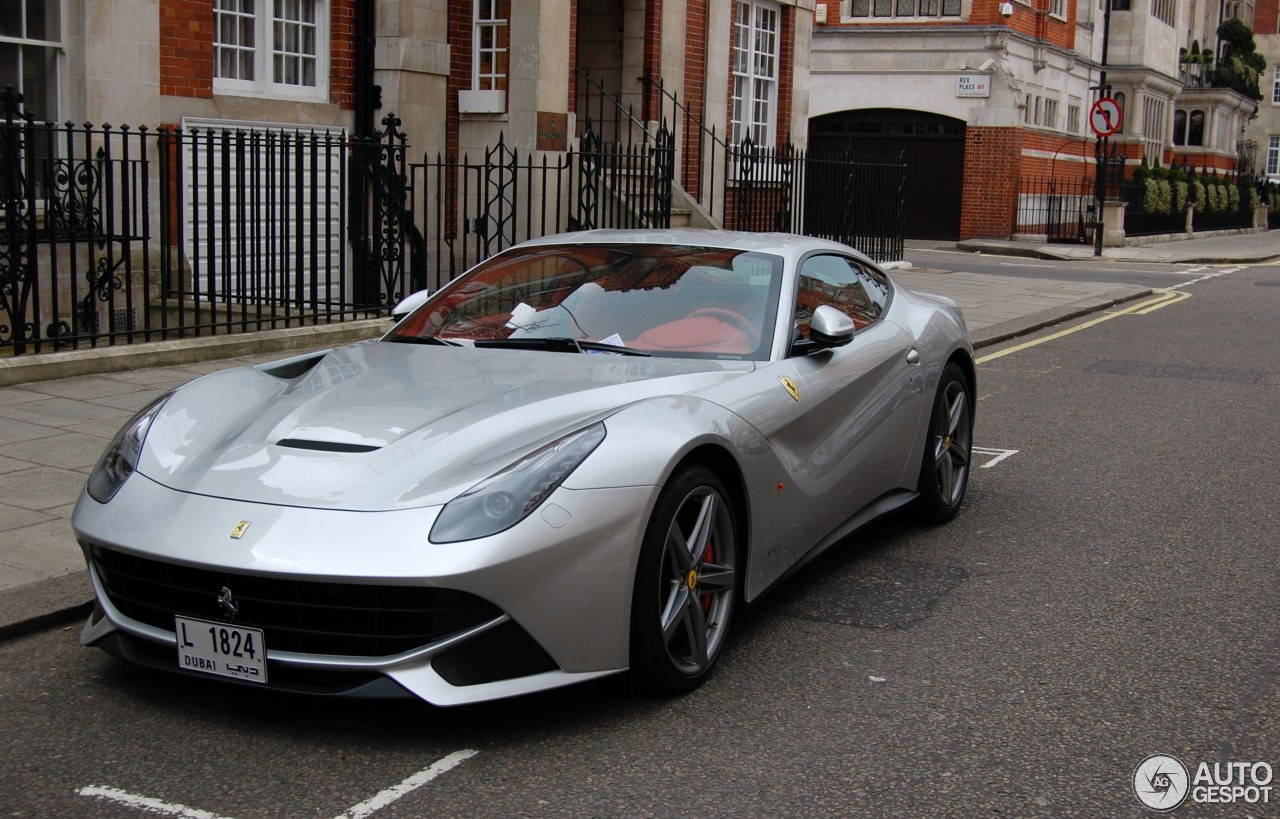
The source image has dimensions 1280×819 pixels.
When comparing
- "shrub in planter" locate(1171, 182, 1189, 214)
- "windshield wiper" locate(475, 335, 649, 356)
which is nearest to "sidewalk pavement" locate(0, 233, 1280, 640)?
"windshield wiper" locate(475, 335, 649, 356)

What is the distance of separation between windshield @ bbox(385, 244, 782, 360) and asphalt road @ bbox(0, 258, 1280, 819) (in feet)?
3.58

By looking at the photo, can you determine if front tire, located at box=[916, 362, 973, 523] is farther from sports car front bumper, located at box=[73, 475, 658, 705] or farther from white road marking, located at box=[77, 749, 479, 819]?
white road marking, located at box=[77, 749, 479, 819]

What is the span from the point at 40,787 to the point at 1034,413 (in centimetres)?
778

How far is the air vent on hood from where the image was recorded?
4.19 meters

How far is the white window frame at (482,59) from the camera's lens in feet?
54.0

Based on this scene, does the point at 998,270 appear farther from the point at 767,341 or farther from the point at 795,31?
the point at 767,341

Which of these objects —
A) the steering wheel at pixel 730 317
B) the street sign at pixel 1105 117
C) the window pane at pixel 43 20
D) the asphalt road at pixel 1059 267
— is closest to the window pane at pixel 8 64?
the window pane at pixel 43 20

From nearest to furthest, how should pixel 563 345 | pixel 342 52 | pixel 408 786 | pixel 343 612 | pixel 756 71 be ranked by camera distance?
1. pixel 408 786
2. pixel 343 612
3. pixel 563 345
4. pixel 342 52
5. pixel 756 71

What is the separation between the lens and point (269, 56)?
14.1m

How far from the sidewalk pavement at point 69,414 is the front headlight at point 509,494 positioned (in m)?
1.92

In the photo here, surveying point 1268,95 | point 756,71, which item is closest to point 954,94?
point 756,71

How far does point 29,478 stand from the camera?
6.73 meters
